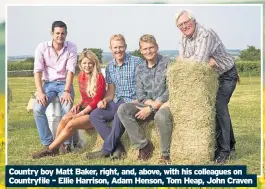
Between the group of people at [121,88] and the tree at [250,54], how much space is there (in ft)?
1.15

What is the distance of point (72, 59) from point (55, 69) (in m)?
0.23

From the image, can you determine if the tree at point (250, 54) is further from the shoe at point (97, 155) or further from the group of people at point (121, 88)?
the shoe at point (97, 155)

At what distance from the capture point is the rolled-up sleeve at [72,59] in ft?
27.2

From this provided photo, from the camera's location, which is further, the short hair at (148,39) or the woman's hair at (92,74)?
the woman's hair at (92,74)

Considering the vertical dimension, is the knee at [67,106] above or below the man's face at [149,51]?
below

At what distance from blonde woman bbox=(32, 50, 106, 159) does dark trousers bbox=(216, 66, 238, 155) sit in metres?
1.32

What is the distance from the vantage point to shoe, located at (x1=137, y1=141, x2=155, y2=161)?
8.16 metres

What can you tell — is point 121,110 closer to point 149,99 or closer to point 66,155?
point 149,99

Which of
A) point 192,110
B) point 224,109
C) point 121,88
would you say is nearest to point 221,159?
point 224,109

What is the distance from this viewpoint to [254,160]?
27.5ft

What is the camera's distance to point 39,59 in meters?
8.30

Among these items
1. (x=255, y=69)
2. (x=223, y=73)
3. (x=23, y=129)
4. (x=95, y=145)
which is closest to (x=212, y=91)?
(x=223, y=73)

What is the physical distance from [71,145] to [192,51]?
6.02 feet

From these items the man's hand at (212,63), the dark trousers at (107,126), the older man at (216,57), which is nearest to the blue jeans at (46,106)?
the dark trousers at (107,126)
